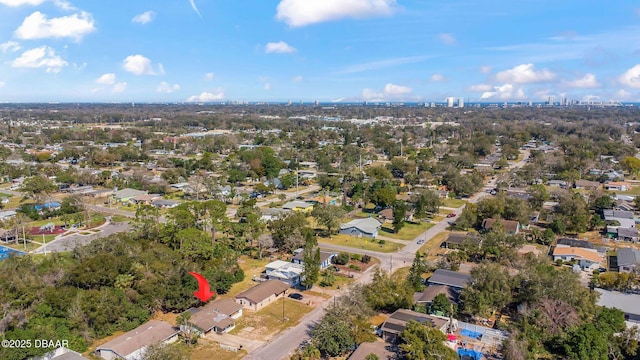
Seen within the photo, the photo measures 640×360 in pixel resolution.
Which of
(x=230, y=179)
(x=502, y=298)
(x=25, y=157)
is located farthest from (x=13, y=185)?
(x=502, y=298)

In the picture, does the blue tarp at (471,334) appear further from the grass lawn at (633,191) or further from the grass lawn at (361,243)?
the grass lawn at (633,191)

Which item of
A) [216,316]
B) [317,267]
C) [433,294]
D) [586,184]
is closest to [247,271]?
[317,267]

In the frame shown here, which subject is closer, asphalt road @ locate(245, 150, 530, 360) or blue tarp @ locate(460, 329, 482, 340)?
asphalt road @ locate(245, 150, 530, 360)

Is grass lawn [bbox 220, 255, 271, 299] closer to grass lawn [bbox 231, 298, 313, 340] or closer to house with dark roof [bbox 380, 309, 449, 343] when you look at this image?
grass lawn [bbox 231, 298, 313, 340]

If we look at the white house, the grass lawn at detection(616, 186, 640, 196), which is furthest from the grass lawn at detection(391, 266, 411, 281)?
the grass lawn at detection(616, 186, 640, 196)

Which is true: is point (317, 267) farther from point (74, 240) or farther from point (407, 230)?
point (74, 240)
